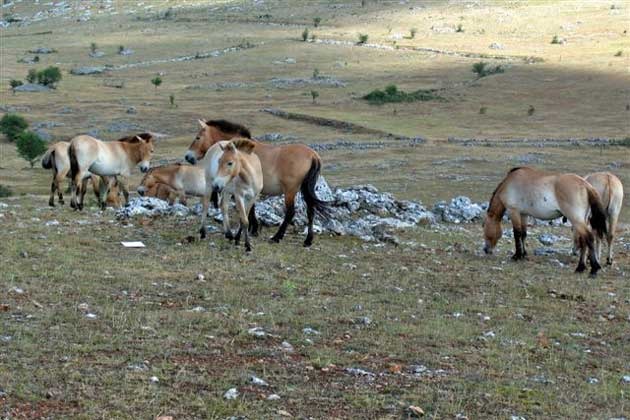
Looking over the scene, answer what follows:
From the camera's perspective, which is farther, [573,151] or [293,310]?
[573,151]

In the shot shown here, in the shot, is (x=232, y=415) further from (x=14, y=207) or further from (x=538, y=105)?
(x=538, y=105)

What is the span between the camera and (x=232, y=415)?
283 inches

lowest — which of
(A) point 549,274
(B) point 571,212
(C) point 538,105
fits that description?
(C) point 538,105

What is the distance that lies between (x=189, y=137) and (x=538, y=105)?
31.8 m

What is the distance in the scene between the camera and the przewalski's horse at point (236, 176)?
49.3 ft

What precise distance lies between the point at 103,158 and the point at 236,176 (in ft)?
19.5

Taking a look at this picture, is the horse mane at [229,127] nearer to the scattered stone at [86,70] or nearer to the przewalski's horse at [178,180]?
the przewalski's horse at [178,180]

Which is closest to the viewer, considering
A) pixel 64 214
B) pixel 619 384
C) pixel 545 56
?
pixel 619 384

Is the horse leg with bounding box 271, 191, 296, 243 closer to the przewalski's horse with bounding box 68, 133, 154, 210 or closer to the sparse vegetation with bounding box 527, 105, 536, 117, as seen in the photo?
the przewalski's horse with bounding box 68, 133, 154, 210

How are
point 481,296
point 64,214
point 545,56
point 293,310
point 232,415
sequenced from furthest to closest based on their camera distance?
1. point 545,56
2. point 64,214
3. point 481,296
4. point 293,310
5. point 232,415

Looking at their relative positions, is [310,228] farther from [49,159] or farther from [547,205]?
[49,159]

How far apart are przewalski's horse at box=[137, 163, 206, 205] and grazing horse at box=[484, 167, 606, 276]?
25.3ft

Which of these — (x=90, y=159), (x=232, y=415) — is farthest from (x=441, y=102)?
(x=232, y=415)

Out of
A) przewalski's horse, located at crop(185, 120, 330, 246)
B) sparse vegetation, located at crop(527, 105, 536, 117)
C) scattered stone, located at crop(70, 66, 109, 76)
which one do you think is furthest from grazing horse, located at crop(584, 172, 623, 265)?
scattered stone, located at crop(70, 66, 109, 76)
